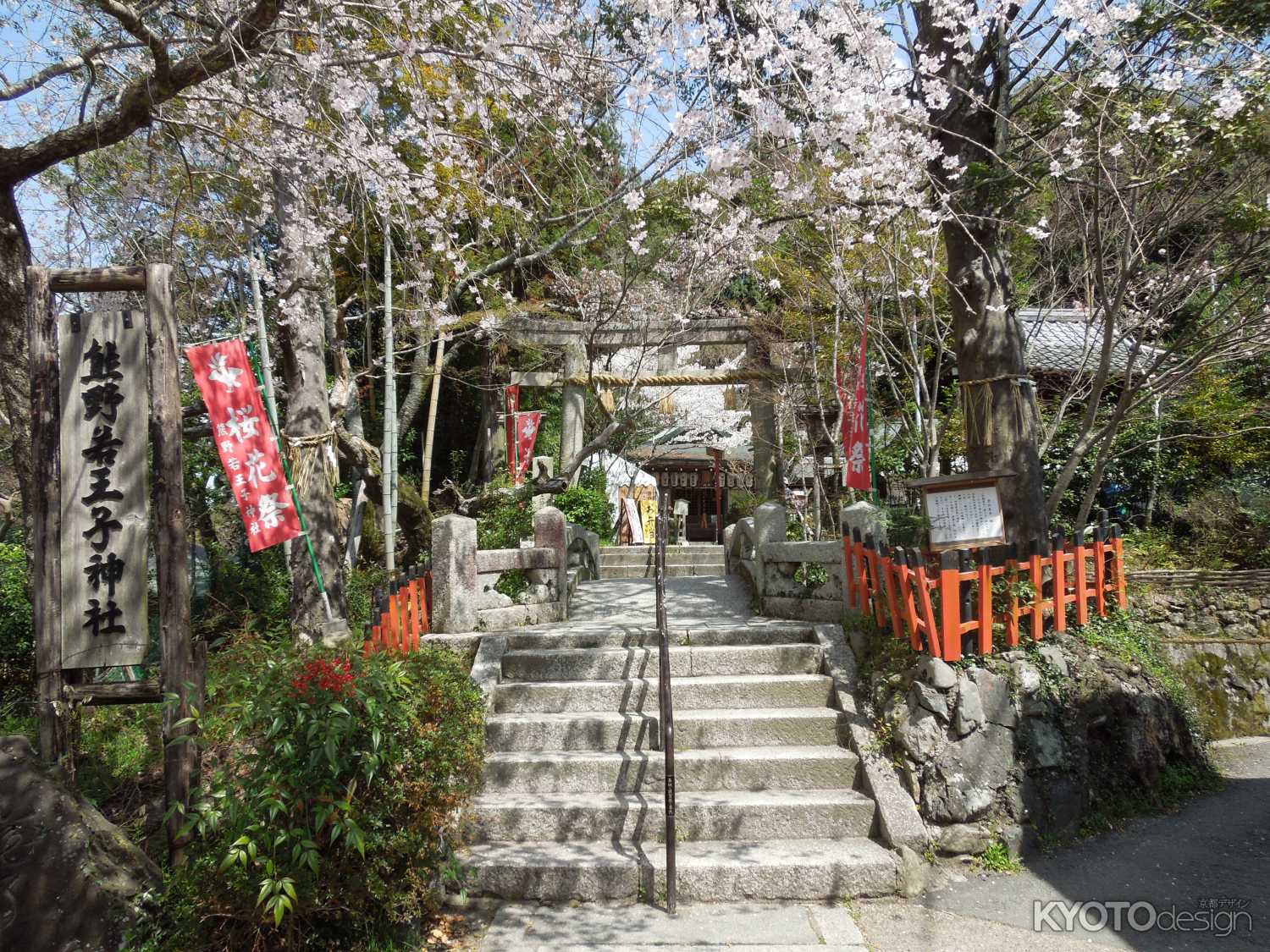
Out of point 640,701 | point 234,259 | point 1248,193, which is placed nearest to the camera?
point 640,701

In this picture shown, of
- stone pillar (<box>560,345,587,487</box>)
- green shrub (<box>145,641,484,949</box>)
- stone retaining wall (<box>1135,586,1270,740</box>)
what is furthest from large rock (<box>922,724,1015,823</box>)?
stone pillar (<box>560,345,587,487</box>)

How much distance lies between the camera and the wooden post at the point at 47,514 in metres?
4.15

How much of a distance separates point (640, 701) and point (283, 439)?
4.84 m

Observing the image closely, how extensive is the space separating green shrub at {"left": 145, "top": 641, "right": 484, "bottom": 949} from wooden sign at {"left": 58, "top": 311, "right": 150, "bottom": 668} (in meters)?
0.80

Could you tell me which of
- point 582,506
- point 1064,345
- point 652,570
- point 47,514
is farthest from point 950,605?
point 1064,345

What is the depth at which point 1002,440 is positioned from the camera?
652 cm

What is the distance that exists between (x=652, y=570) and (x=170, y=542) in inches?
374

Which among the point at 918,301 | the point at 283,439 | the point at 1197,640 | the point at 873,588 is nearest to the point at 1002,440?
the point at 873,588

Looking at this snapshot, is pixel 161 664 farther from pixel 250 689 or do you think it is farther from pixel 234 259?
pixel 234 259

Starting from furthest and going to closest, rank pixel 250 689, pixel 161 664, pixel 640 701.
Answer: pixel 640 701 → pixel 161 664 → pixel 250 689

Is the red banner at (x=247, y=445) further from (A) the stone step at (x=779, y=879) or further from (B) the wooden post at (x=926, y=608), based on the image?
(B) the wooden post at (x=926, y=608)

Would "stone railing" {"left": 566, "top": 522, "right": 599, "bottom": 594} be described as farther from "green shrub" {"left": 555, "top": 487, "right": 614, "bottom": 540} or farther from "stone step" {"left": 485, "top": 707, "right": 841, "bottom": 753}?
"stone step" {"left": 485, "top": 707, "right": 841, "bottom": 753}

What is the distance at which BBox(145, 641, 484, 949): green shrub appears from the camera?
3.44 meters

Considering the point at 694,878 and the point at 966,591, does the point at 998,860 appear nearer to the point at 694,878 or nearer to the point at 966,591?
the point at 966,591
